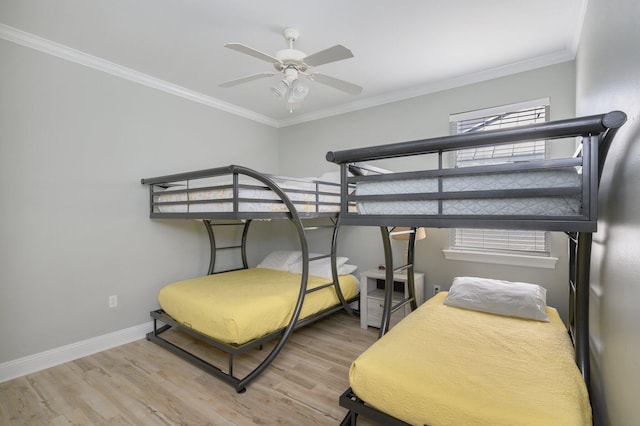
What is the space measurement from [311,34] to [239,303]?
6.92 feet

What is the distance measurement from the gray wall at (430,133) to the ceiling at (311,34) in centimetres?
14

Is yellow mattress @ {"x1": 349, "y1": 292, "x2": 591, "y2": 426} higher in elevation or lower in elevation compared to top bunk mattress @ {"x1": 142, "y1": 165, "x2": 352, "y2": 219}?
lower

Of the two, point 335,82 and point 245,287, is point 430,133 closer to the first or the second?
point 335,82

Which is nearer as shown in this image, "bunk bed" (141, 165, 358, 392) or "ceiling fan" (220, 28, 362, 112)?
"ceiling fan" (220, 28, 362, 112)

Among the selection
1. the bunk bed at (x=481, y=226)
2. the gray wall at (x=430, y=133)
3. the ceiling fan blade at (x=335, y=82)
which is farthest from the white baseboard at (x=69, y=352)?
the ceiling fan blade at (x=335, y=82)

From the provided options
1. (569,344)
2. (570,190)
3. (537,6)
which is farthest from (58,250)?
(537,6)

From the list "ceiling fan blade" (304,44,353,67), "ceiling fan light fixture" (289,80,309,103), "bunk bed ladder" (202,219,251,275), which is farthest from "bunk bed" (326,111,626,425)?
"bunk bed ladder" (202,219,251,275)

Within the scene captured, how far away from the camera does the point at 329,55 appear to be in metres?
1.82

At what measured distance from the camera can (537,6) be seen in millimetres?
1972

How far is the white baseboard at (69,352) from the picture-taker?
7.34 ft

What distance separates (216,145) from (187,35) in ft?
4.95

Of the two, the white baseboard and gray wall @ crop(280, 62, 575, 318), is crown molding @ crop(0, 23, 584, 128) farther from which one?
the white baseboard

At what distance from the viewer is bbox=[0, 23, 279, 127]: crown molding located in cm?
227

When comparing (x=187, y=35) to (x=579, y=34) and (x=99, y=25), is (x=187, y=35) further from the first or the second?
(x=579, y=34)
